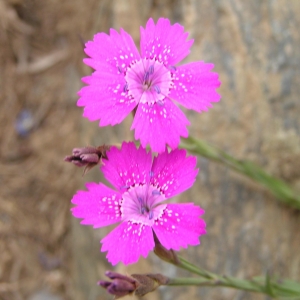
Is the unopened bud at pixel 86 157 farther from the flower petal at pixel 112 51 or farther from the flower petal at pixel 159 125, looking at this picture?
the flower petal at pixel 112 51

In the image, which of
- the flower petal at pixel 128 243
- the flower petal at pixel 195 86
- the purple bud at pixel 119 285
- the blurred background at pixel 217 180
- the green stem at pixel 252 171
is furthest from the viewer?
the blurred background at pixel 217 180

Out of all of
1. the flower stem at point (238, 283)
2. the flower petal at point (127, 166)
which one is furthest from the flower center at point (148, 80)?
the flower stem at point (238, 283)

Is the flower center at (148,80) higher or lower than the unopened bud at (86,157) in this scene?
higher

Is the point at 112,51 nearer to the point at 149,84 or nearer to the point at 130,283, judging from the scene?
the point at 149,84

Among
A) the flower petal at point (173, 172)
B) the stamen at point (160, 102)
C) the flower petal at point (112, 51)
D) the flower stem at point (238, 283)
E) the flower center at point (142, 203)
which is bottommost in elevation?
the flower stem at point (238, 283)

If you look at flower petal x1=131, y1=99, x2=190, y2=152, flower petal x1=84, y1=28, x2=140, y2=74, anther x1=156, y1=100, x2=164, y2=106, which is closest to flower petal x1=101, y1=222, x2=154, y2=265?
flower petal x1=131, y1=99, x2=190, y2=152

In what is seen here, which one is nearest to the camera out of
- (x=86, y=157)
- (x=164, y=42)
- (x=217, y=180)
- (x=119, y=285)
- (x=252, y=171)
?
(x=119, y=285)

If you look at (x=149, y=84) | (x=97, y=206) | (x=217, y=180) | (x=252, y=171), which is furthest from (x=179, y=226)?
(x=217, y=180)

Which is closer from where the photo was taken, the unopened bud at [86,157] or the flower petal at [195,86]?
the unopened bud at [86,157]
